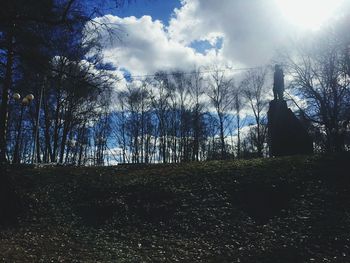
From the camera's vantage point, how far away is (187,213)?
45.9 feet

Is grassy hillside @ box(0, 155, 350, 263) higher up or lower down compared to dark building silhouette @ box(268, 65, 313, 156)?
lower down

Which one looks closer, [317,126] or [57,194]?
[57,194]

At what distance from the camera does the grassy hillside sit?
10.9m

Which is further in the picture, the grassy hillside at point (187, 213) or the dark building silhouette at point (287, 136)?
the dark building silhouette at point (287, 136)

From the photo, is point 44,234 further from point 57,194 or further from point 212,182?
point 212,182

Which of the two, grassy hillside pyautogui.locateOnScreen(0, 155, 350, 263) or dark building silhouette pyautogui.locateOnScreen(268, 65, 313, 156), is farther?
dark building silhouette pyautogui.locateOnScreen(268, 65, 313, 156)

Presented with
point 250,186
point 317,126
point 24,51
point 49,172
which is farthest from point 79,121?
point 24,51

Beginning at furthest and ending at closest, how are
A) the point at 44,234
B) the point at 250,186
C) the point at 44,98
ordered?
the point at 44,98, the point at 250,186, the point at 44,234

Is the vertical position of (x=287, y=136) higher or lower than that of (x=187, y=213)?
higher

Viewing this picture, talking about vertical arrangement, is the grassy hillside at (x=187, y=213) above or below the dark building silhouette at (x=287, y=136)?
below

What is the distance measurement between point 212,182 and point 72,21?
8.99m

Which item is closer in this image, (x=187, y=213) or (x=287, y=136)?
(x=187, y=213)

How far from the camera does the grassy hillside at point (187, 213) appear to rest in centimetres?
1089

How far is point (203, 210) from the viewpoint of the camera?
14219 mm
